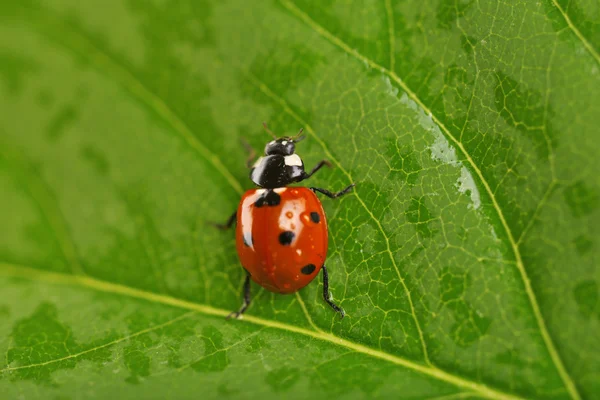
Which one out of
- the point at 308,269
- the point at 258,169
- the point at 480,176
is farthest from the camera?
the point at 258,169

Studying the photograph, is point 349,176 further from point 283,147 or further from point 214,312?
point 214,312

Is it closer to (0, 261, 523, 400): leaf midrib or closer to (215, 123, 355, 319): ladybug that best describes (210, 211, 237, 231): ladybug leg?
(215, 123, 355, 319): ladybug

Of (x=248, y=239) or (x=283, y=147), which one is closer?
(x=248, y=239)

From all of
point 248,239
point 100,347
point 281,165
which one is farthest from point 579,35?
point 100,347

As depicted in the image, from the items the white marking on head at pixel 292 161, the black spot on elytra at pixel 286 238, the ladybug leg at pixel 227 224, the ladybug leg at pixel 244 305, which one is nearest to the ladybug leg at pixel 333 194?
the white marking on head at pixel 292 161

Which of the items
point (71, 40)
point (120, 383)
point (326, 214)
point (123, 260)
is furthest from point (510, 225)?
point (71, 40)

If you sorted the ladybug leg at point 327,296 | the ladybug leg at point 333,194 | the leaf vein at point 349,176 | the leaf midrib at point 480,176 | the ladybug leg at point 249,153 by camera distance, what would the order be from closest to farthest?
the leaf midrib at point 480,176
the leaf vein at point 349,176
the ladybug leg at point 327,296
the ladybug leg at point 333,194
the ladybug leg at point 249,153

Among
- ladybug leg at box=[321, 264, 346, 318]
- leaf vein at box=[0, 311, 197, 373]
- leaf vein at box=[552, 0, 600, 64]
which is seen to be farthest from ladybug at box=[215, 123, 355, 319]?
leaf vein at box=[552, 0, 600, 64]

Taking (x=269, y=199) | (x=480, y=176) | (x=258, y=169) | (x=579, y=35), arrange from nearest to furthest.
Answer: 1. (x=579, y=35)
2. (x=480, y=176)
3. (x=269, y=199)
4. (x=258, y=169)

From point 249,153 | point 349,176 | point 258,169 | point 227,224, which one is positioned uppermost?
point 249,153

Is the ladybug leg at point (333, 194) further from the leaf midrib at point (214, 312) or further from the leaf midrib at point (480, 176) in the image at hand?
the leaf midrib at point (214, 312)
